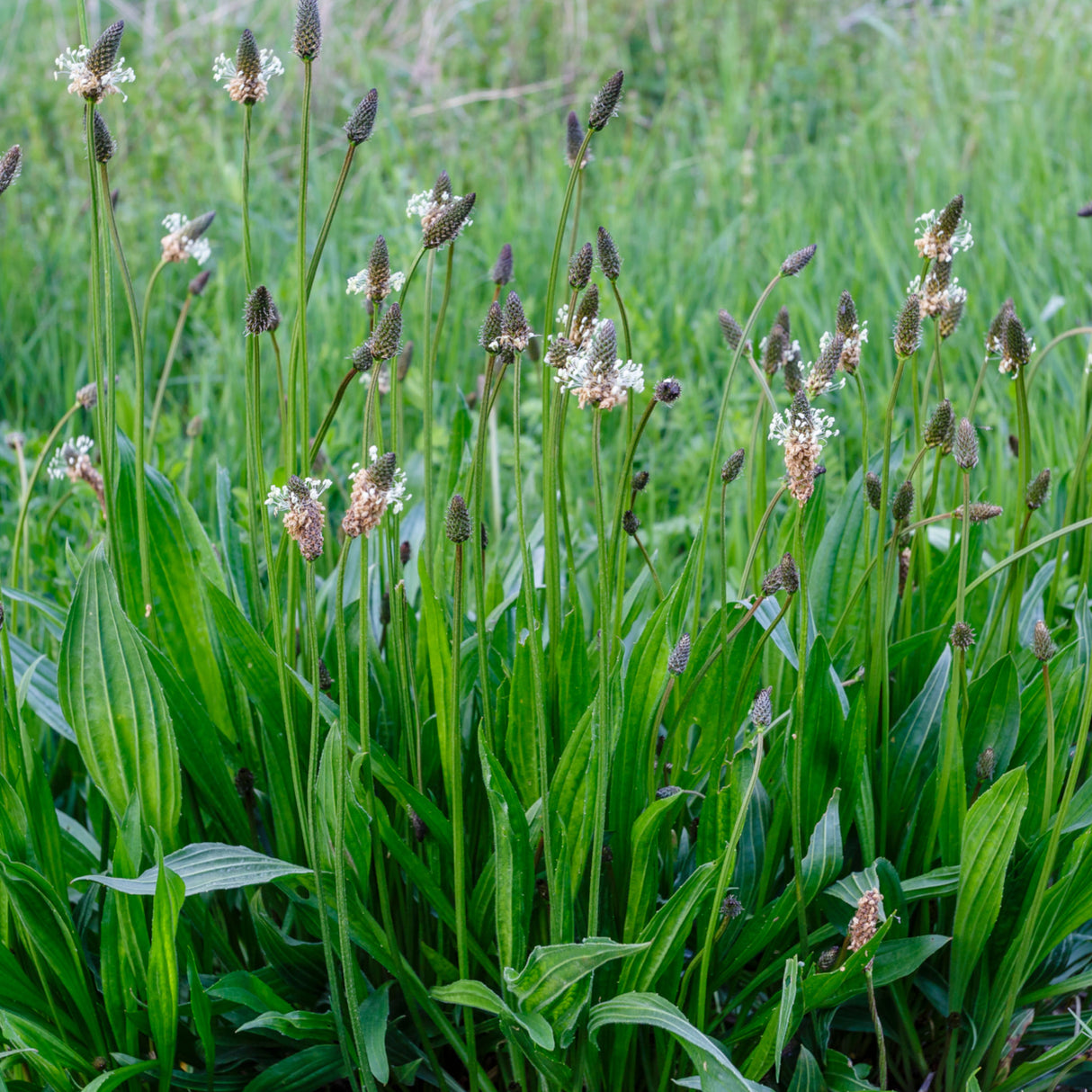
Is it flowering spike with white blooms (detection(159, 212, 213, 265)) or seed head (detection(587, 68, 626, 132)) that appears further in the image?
flowering spike with white blooms (detection(159, 212, 213, 265))

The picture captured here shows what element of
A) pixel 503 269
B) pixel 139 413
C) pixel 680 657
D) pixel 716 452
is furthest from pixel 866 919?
pixel 139 413

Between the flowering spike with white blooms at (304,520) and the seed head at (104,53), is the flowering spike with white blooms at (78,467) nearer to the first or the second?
the seed head at (104,53)

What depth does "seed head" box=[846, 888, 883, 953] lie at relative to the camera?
1.20 meters

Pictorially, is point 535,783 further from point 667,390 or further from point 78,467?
point 78,467

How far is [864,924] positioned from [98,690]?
899mm

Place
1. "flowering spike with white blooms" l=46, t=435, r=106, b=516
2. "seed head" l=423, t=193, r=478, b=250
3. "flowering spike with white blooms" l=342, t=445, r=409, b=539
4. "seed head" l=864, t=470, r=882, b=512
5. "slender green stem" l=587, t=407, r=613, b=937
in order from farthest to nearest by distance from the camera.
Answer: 1. "flowering spike with white blooms" l=46, t=435, r=106, b=516
2. "seed head" l=864, t=470, r=882, b=512
3. "seed head" l=423, t=193, r=478, b=250
4. "slender green stem" l=587, t=407, r=613, b=937
5. "flowering spike with white blooms" l=342, t=445, r=409, b=539

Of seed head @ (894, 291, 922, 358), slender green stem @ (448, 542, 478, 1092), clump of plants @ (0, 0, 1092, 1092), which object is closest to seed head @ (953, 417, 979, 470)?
clump of plants @ (0, 0, 1092, 1092)

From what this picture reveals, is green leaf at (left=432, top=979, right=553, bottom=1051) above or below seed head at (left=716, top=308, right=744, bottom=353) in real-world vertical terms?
below

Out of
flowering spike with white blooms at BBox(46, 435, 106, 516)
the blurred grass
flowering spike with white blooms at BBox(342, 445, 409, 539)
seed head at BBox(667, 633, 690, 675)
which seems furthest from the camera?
the blurred grass

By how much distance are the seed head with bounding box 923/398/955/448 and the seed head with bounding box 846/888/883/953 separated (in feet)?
1.67

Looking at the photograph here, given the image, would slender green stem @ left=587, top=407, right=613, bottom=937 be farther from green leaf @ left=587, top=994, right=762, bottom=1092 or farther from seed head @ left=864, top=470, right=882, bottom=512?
seed head @ left=864, top=470, right=882, bottom=512

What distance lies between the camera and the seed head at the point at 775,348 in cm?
159

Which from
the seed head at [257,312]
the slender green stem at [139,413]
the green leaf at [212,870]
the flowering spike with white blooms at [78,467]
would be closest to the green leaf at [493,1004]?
the green leaf at [212,870]

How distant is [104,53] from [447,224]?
0.37 meters
